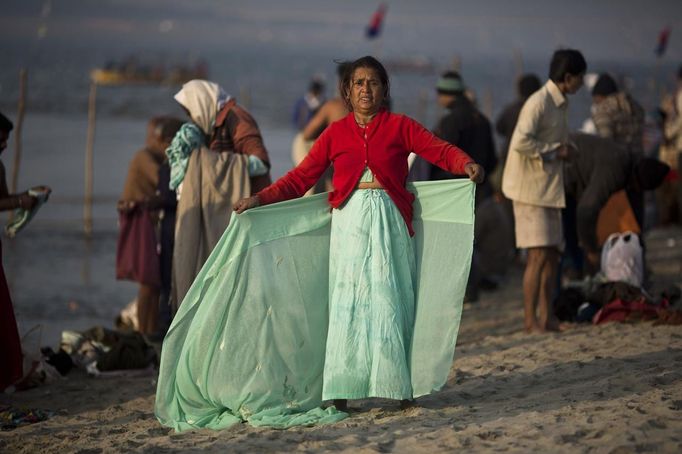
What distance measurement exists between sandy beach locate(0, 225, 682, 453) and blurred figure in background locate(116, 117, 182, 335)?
1.14 metres

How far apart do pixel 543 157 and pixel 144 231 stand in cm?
305

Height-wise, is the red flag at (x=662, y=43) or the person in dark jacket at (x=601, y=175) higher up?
the red flag at (x=662, y=43)

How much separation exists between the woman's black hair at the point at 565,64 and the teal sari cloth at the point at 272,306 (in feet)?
7.37

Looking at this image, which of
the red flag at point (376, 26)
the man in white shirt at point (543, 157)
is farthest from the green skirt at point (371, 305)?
the red flag at point (376, 26)

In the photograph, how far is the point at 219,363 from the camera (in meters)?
5.68

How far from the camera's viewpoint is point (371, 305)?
547 cm

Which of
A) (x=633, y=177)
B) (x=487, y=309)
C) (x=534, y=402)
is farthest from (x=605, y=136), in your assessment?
(x=534, y=402)

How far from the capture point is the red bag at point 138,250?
8703mm

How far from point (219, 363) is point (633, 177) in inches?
167

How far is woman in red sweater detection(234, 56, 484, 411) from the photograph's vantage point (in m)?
5.45

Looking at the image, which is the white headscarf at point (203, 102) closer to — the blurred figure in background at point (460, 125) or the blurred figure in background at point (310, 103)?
the blurred figure in background at point (460, 125)

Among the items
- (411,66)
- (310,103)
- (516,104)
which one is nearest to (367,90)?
(516,104)

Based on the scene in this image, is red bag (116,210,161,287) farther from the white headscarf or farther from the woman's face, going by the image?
the woman's face

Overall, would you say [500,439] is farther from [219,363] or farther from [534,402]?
[219,363]
